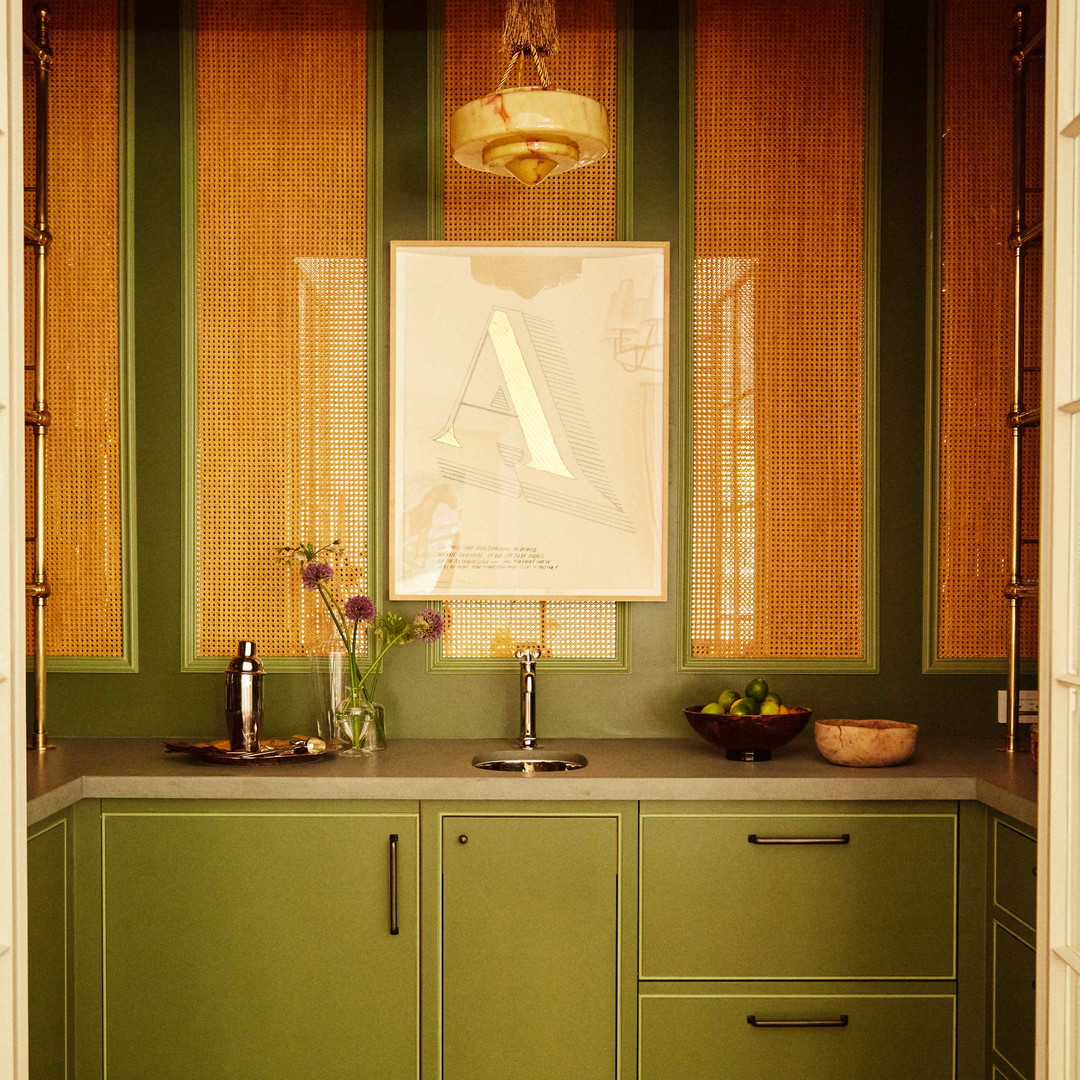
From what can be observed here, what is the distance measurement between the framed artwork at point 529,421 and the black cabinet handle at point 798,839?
792mm

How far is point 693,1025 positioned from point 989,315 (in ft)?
7.13

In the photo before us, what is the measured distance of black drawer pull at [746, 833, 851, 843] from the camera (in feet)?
7.85

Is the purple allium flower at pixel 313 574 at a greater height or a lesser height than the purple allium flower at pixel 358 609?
greater

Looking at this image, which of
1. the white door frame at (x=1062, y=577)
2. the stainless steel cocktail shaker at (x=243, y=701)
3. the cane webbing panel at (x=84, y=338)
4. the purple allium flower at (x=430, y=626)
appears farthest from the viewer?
the cane webbing panel at (x=84, y=338)

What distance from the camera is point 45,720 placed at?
2.82m

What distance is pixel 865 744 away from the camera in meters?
2.49

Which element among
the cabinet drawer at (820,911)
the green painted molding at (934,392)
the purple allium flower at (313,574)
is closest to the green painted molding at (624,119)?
the green painted molding at (934,392)

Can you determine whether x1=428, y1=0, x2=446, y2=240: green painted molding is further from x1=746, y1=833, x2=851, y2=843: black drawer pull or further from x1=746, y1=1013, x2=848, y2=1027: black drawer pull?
x1=746, y1=1013, x2=848, y2=1027: black drawer pull

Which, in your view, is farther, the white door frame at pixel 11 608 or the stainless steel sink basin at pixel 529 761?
the stainless steel sink basin at pixel 529 761

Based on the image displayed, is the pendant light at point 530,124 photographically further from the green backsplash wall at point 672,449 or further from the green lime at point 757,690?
the green lime at point 757,690

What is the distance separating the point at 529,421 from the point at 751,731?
1.09 metres

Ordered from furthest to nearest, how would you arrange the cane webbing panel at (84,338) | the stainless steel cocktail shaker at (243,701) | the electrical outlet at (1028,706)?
the cane webbing panel at (84,338), the electrical outlet at (1028,706), the stainless steel cocktail shaker at (243,701)

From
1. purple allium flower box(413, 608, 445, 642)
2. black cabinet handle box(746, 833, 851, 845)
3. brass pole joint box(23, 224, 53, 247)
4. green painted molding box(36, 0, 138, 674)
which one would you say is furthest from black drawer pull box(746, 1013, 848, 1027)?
brass pole joint box(23, 224, 53, 247)

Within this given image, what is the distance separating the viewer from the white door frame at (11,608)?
171cm
